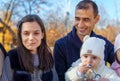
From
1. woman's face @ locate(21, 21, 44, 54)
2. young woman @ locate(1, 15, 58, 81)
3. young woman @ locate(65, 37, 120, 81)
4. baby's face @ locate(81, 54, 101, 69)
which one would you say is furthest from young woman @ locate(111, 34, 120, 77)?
woman's face @ locate(21, 21, 44, 54)

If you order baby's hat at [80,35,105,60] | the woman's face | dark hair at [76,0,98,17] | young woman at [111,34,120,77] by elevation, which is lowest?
young woman at [111,34,120,77]

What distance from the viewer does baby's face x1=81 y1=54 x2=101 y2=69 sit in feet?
9.43

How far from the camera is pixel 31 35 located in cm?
288

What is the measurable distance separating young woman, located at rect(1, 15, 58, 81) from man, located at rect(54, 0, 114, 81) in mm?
265

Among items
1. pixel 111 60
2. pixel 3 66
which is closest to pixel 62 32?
pixel 111 60

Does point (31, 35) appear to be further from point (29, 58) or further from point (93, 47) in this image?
point (93, 47)

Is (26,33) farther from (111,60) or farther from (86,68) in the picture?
(111,60)

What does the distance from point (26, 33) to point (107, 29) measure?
23.1ft

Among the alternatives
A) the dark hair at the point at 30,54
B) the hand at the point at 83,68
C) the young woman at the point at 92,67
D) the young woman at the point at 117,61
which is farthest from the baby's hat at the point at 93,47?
the dark hair at the point at 30,54

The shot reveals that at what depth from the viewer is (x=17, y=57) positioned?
2932mm

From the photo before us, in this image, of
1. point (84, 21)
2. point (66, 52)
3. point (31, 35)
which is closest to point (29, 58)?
point (31, 35)

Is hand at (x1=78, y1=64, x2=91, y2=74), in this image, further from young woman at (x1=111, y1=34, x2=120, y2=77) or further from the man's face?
the man's face

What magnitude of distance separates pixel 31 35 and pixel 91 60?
1.94 ft

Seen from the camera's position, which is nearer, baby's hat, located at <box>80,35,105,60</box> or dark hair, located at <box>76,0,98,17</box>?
baby's hat, located at <box>80,35,105,60</box>
